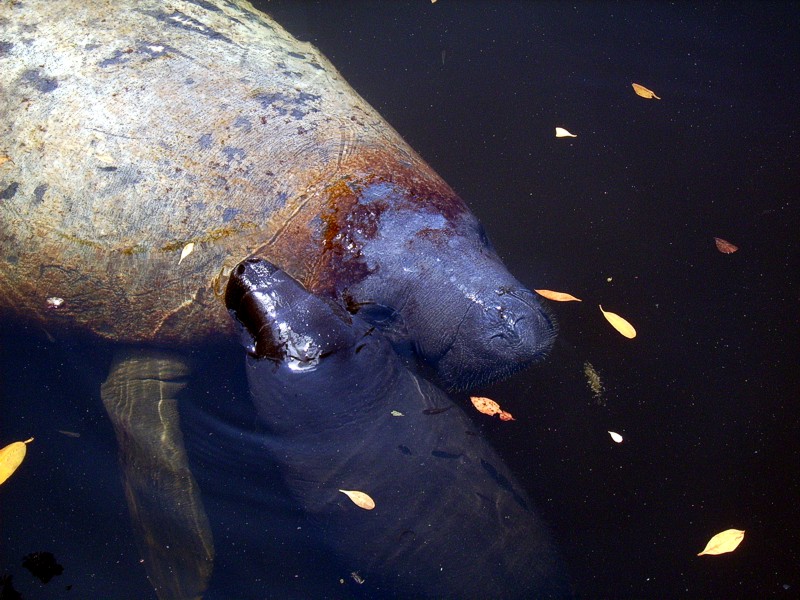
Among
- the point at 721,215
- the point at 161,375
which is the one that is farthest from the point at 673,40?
the point at 161,375

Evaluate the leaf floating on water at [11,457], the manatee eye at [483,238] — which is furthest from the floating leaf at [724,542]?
the leaf floating on water at [11,457]

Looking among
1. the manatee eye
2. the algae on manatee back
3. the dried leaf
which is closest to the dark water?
the algae on manatee back

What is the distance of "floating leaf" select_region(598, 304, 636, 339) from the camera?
438cm

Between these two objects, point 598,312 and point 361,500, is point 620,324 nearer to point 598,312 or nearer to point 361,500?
point 598,312

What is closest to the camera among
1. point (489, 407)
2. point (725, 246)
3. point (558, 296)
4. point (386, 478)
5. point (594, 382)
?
point (386, 478)

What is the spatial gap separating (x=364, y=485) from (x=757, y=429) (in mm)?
2534

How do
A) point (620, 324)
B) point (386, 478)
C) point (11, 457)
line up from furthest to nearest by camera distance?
point (620, 324), point (11, 457), point (386, 478)

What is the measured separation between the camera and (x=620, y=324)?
4414mm

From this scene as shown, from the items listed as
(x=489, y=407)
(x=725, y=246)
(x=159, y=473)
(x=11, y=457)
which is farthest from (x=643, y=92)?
(x=11, y=457)

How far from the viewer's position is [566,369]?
13.9 feet

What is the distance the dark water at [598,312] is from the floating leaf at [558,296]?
0.19ft

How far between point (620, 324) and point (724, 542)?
1.49m

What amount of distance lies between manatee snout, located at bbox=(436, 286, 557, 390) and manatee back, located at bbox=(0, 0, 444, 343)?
0.84 meters

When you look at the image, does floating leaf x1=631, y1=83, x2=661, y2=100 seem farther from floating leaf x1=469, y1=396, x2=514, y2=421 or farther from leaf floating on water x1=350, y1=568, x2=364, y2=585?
leaf floating on water x1=350, y1=568, x2=364, y2=585
